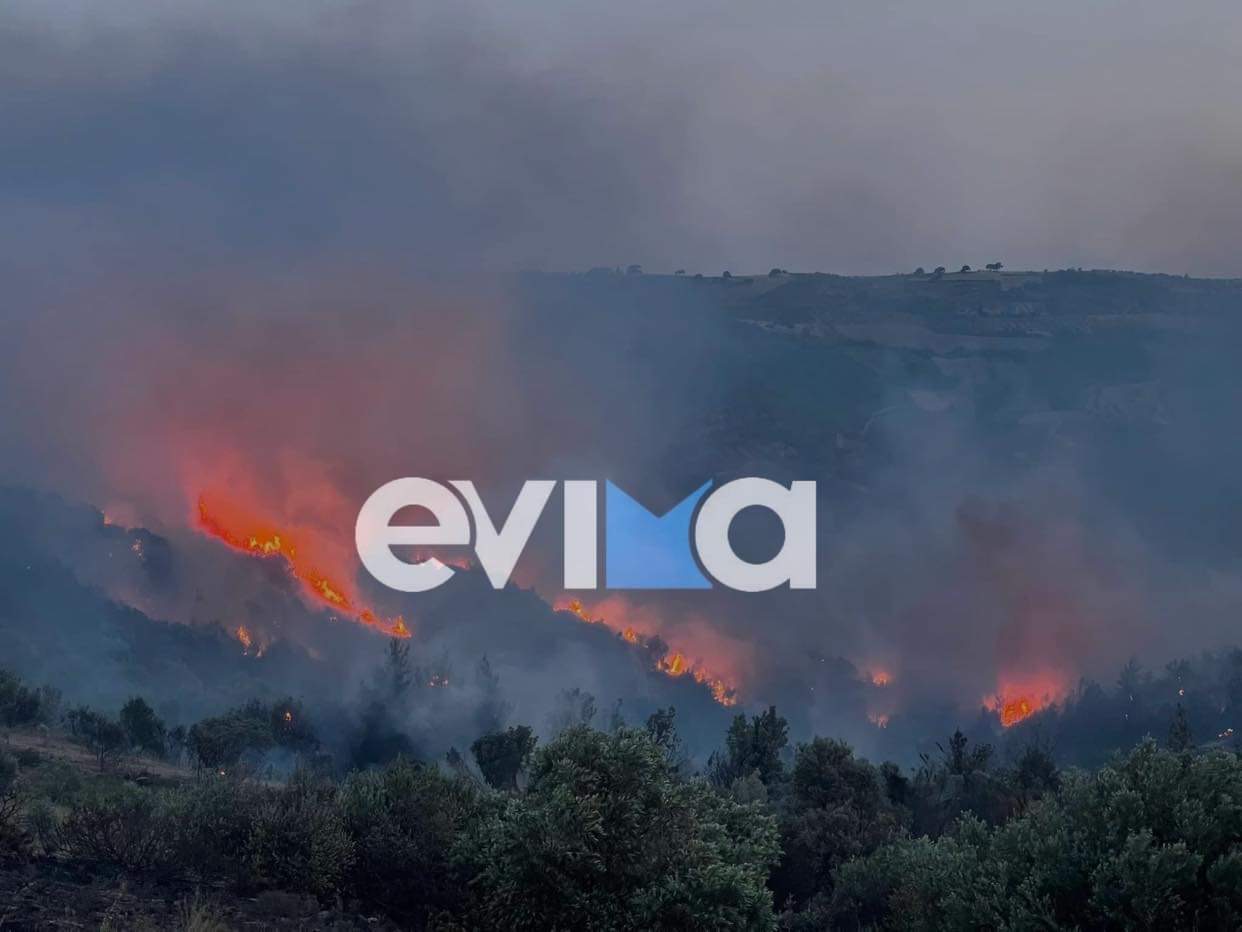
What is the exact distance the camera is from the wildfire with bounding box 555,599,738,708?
88562 mm

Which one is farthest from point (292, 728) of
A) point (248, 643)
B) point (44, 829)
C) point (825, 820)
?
point (44, 829)

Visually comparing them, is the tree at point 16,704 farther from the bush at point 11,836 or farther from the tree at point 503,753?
the bush at point 11,836

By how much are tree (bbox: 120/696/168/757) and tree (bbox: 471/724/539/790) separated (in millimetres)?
11750

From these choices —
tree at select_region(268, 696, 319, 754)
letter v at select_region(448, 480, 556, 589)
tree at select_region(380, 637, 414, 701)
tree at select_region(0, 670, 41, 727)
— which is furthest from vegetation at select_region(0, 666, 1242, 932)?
letter v at select_region(448, 480, 556, 589)

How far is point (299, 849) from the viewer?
1680 centimetres

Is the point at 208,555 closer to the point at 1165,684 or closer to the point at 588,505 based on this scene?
the point at 588,505

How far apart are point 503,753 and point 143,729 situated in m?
13.7

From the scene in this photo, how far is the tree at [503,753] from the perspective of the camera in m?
37.8

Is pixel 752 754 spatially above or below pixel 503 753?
below

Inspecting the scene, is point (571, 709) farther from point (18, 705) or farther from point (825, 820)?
point (825, 820)

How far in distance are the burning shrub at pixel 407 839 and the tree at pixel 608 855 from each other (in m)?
0.56

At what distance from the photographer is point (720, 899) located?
15.1m

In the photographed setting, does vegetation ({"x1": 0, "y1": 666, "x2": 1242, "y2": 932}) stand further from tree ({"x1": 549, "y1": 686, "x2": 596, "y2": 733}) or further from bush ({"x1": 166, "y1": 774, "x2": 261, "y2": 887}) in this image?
tree ({"x1": 549, "y1": 686, "x2": 596, "y2": 733})

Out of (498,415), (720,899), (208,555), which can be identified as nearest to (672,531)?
(498,415)
